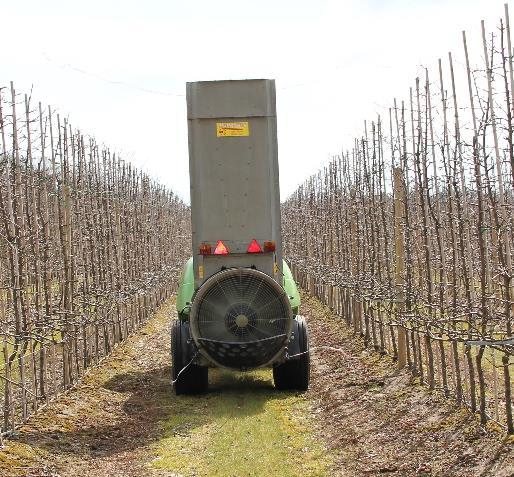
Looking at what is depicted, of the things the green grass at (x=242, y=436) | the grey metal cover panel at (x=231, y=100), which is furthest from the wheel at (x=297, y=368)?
the grey metal cover panel at (x=231, y=100)

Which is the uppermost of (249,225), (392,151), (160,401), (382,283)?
(392,151)

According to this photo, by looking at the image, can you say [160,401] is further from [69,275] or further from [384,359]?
[384,359]

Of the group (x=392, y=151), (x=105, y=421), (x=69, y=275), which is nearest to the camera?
(x=105, y=421)

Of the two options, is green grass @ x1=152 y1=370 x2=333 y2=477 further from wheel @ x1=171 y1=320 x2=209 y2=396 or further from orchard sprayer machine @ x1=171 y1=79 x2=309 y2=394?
orchard sprayer machine @ x1=171 y1=79 x2=309 y2=394

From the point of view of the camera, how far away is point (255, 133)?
30.2 feet

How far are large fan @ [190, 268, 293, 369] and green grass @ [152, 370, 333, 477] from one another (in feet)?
2.40

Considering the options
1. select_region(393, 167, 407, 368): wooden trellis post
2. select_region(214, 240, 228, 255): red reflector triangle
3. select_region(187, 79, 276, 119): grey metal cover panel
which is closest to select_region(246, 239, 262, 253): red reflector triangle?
select_region(214, 240, 228, 255): red reflector triangle

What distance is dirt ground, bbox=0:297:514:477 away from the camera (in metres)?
6.73

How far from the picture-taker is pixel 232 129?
30.1 ft

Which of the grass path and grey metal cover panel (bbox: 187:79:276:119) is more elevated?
grey metal cover panel (bbox: 187:79:276:119)

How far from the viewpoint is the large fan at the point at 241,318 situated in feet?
29.5

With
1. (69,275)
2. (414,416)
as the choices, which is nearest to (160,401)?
(69,275)

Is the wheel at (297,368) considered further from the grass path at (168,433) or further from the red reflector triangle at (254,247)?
the red reflector triangle at (254,247)

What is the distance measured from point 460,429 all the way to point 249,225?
3603 mm
